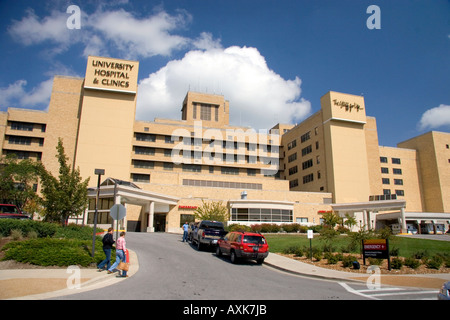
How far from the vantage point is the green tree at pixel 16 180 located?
49.2 m

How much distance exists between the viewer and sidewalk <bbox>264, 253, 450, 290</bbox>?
12812 mm

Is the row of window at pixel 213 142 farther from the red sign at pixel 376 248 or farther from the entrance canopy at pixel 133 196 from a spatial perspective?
the red sign at pixel 376 248

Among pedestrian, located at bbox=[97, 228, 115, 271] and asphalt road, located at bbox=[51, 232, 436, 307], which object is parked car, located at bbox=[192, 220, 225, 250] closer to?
asphalt road, located at bbox=[51, 232, 436, 307]

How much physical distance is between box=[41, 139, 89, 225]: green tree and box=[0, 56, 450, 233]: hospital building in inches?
757

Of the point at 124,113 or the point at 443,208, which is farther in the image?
the point at 443,208

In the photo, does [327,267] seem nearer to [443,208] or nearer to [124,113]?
[124,113]

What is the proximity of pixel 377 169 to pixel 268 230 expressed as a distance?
3533 cm

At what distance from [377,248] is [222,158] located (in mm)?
57177

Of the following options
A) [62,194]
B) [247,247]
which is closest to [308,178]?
[247,247]

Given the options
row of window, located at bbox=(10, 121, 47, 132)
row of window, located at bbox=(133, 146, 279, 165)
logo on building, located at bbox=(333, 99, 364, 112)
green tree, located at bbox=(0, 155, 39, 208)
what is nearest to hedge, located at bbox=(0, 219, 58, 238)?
green tree, located at bbox=(0, 155, 39, 208)

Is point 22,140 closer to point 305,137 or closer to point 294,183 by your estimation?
point 294,183

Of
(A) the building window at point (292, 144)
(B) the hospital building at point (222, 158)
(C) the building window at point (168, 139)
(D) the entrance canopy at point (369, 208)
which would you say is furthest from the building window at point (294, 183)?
(C) the building window at point (168, 139)
